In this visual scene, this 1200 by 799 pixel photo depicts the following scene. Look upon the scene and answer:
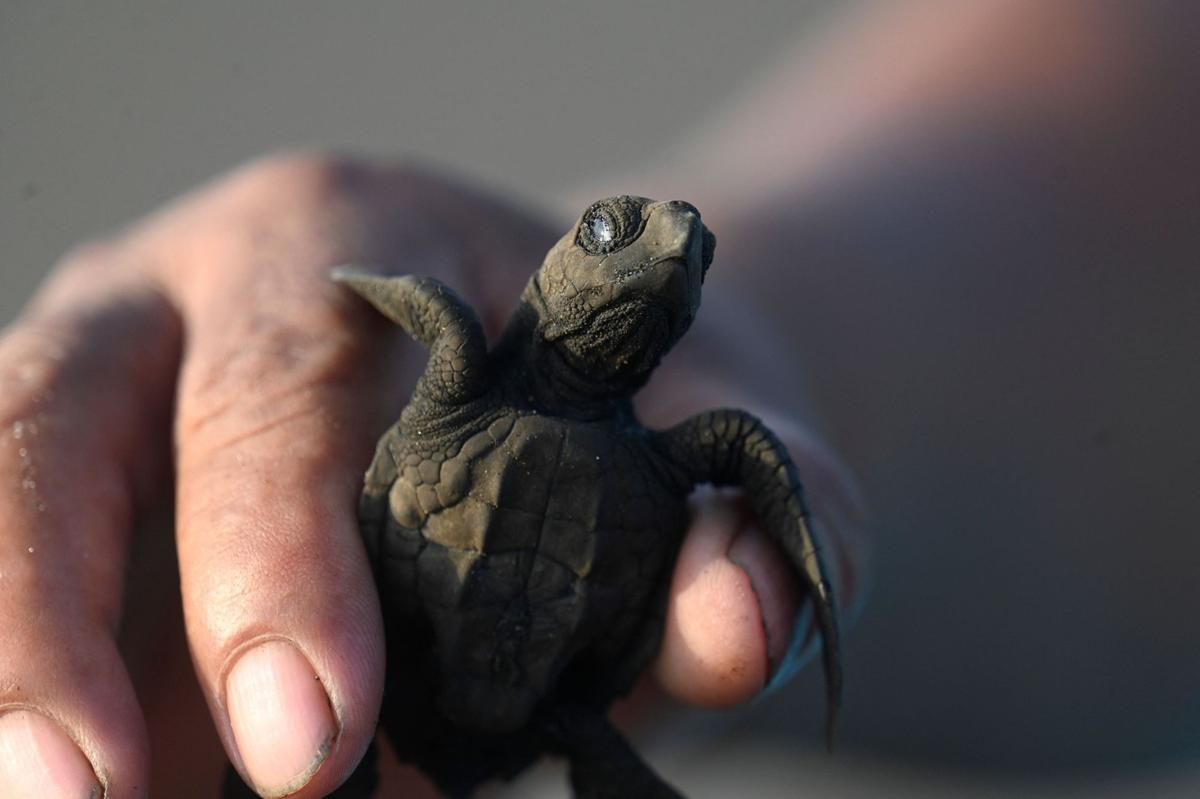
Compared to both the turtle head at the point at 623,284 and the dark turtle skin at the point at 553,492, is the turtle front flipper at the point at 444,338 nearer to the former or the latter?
the dark turtle skin at the point at 553,492

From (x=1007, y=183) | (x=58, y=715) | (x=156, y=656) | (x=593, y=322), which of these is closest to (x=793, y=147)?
(x=1007, y=183)

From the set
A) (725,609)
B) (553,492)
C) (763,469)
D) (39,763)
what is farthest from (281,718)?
(763,469)

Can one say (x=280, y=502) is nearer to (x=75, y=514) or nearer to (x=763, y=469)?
(x=75, y=514)

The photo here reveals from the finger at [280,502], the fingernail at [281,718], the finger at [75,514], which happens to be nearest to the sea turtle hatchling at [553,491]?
the finger at [280,502]

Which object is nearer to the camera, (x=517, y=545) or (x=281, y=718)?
(x=281, y=718)

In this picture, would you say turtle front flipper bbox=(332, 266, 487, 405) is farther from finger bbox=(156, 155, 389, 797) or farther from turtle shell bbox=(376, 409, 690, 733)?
finger bbox=(156, 155, 389, 797)

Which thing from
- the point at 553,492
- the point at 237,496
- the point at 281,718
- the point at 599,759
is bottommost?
the point at 599,759
